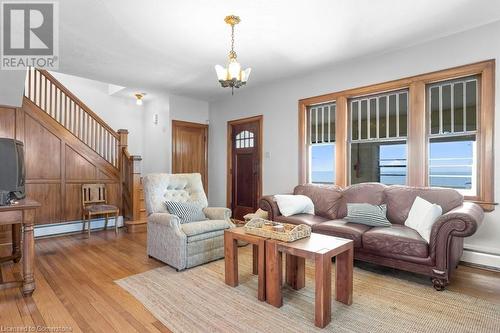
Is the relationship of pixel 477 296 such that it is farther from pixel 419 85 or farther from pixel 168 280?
pixel 168 280

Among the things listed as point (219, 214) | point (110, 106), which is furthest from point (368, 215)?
point (110, 106)

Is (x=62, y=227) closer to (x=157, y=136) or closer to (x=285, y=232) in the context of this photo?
(x=157, y=136)

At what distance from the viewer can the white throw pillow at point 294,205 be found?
3832mm

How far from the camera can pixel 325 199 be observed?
13.1ft

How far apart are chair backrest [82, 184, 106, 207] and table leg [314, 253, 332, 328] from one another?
442cm

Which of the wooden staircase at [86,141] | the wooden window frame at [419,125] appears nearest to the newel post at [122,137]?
the wooden staircase at [86,141]

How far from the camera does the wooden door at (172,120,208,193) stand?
607cm

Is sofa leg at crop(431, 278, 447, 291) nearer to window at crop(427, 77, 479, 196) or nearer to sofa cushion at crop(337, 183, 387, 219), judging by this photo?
sofa cushion at crop(337, 183, 387, 219)

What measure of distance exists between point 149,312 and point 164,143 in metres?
4.40

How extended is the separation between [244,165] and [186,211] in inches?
99.7

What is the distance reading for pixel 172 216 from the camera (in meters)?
3.16

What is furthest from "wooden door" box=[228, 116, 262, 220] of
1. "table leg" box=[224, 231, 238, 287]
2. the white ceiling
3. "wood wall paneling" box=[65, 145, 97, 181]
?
"table leg" box=[224, 231, 238, 287]


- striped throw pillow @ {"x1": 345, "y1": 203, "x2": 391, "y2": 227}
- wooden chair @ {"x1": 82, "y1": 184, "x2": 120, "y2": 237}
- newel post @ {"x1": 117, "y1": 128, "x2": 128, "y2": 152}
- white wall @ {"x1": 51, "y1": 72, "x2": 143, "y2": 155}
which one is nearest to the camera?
striped throw pillow @ {"x1": 345, "y1": 203, "x2": 391, "y2": 227}

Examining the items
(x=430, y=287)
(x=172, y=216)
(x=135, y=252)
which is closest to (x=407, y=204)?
(x=430, y=287)
